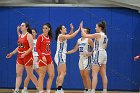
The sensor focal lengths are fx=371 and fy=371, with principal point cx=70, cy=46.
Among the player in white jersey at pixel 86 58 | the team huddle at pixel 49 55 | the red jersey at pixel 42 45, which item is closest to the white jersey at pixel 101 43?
the team huddle at pixel 49 55

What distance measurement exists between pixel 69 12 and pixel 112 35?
146cm

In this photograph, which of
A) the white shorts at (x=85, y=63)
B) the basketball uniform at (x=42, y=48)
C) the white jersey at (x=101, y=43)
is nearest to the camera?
the basketball uniform at (x=42, y=48)

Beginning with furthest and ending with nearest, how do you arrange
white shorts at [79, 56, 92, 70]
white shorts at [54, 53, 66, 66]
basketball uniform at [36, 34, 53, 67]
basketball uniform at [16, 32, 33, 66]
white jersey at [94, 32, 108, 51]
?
white shorts at [79, 56, 92, 70] < white shorts at [54, 53, 66, 66] < basketball uniform at [16, 32, 33, 66] < white jersey at [94, 32, 108, 51] < basketball uniform at [36, 34, 53, 67]

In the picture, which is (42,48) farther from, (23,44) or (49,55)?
(23,44)

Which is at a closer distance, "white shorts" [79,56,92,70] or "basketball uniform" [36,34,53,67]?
"basketball uniform" [36,34,53,67]

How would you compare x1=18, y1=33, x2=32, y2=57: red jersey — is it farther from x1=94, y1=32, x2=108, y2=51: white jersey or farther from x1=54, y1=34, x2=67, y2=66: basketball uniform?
x1=94, y1=32, x2=108, y2=51: white jersey

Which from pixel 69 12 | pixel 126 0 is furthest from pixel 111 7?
pixel 69 12

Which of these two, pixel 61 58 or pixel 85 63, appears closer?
pixel 61 58

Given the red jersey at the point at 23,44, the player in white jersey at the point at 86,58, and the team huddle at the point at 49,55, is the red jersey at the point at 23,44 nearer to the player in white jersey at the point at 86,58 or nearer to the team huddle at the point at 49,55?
the team huddle at the point at 49,55

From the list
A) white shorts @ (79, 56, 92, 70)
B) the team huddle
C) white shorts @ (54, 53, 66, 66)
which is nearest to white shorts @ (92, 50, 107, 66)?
the team huddle

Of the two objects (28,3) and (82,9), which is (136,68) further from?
(28,3)

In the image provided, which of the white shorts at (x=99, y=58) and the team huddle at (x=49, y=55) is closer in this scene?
the team huddle at (x=49, y=55)

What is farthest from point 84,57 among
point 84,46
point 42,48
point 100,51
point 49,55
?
point 42,48

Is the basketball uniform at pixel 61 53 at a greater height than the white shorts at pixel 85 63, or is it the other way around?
the basketball uniform at pixel 61 53
